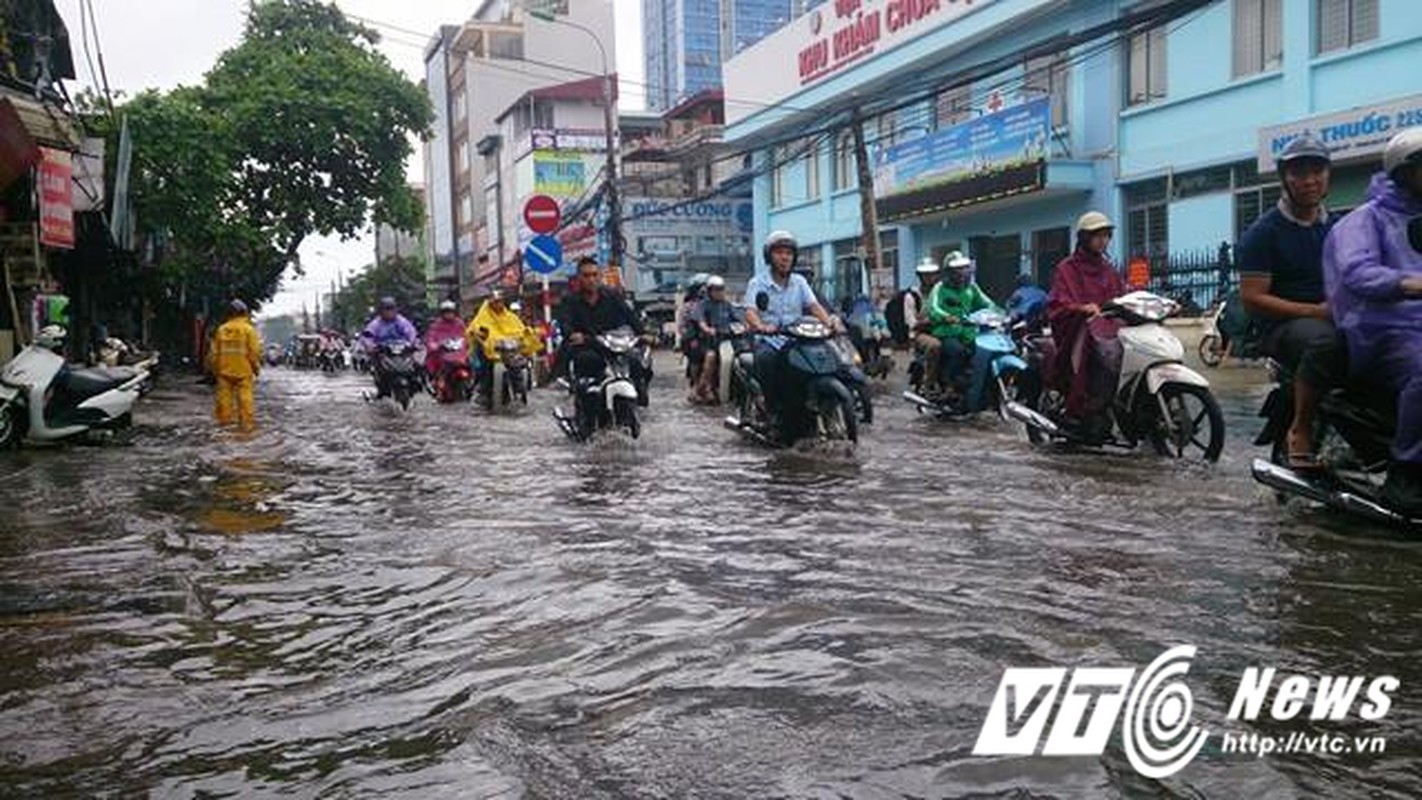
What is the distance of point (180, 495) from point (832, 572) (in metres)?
4.87

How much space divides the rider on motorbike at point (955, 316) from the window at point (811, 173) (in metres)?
21.8

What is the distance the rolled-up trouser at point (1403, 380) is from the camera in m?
4.41

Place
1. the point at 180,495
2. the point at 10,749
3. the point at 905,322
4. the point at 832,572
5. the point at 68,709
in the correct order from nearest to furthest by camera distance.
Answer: the point at 10,749
the point at 68,709
the point at 832,572
the point at 180,495
the point at 905,322

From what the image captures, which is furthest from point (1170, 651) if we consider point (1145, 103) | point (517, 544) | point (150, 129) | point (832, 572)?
point (150, 129)

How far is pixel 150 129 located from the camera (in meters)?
26.6

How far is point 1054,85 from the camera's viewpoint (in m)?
22.9

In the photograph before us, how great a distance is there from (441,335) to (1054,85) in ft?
44.8

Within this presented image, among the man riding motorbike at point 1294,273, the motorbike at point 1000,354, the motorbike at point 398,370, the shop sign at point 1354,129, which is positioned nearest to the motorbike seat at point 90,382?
the motorbike at point 398,370

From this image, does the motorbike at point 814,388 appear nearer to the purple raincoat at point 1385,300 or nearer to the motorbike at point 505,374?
the purple raincoat at point 1385,300

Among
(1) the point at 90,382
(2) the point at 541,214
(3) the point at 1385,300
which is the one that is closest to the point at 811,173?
(2) the point at 541,214

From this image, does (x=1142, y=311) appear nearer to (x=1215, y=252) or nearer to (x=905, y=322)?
(x=905, y=322)

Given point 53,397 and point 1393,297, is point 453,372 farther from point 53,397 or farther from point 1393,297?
point 1393,297

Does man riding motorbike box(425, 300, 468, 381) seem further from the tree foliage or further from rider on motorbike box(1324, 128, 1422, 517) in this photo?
the tree foliage

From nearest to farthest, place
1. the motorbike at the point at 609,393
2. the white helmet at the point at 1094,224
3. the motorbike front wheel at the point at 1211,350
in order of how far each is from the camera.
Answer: the white helmet at the point at 1094,224 < the motorbike at the point at 609,393 < the motorbike front wheel at the point at 1211,350
